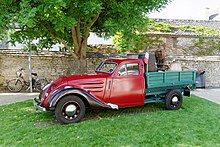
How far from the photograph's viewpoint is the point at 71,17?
5.34 meters

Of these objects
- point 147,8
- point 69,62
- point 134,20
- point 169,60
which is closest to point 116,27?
point 134,20

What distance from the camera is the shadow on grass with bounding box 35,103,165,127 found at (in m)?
4.93

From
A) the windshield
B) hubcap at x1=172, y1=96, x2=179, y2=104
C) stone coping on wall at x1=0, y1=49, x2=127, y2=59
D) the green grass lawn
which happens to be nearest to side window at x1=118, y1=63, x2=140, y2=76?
the windshield

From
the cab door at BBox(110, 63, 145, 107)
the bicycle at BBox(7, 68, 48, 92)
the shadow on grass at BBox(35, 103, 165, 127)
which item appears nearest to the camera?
the shadow on grass at BBox(35, 103, 165, 127)

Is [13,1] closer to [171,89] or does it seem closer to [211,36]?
[171,89]

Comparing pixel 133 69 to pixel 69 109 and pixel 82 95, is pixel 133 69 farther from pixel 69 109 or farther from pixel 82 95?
pixel 69 109

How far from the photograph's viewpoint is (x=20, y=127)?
4.52 m

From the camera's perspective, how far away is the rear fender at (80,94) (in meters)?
4.65

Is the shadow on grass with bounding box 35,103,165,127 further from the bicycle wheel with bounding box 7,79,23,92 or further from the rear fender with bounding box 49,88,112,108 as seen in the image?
the bicycle wheel with bounding box 7,79,23,92

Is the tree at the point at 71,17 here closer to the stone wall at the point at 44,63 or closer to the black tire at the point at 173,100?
the stone wall at the point at 44,63

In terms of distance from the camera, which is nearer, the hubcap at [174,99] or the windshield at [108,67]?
the windshield at [108,67]

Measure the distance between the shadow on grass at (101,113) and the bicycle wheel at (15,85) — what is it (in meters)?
4.29

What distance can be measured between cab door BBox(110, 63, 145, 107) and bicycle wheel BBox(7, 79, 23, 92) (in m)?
5.74

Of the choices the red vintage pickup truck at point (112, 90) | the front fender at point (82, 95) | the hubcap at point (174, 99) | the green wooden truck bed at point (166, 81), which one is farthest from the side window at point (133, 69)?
the hubcap at point (174, 99)
